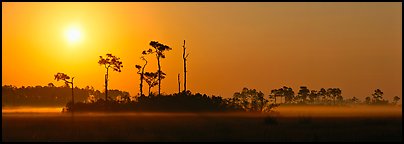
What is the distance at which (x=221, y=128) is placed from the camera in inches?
1684

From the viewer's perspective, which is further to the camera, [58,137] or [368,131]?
[368,131]

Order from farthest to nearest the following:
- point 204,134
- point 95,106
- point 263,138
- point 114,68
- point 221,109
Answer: point 114,68 → point 95,106 → point 221,109 → point 204,134 → point 263,138

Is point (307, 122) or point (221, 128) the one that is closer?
point (221, 128)

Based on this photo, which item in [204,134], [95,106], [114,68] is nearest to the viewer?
[204,134]

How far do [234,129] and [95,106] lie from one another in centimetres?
4754

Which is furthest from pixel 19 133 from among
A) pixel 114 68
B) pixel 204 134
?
pixel 114 68

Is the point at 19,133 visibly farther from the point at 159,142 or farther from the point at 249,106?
the point at 249,106

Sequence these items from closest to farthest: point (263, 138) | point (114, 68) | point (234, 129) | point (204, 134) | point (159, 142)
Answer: point (159, 142) < point (263, 138) < point (204, 134) < point (234, 129) < point (114, 68)

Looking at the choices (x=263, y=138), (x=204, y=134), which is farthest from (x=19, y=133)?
(x=263, y=138)

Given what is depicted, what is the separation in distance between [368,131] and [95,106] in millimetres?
Answer: 51846

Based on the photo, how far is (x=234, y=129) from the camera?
136 ft

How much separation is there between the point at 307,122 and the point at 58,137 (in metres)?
20.0

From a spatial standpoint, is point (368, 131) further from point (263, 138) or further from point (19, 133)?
point (19, 133)

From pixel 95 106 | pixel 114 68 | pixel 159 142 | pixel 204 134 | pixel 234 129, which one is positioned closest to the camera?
pixel 159 142
